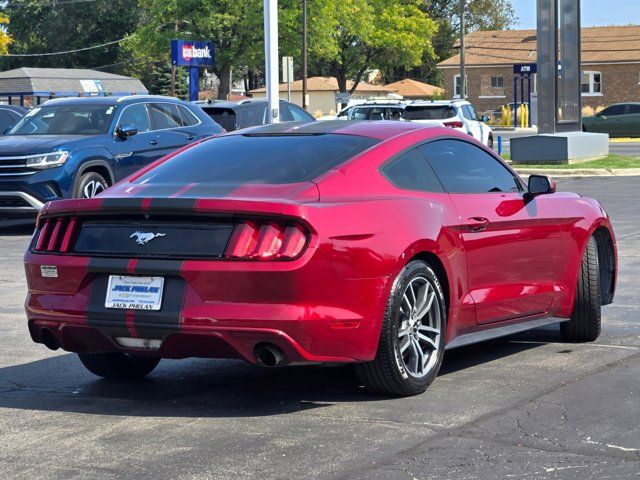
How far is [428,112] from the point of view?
29359 mm

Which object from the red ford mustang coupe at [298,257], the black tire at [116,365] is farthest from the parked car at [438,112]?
the black tire at [116,365]

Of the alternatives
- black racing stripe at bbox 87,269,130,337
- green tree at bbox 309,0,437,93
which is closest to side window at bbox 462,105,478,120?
black racing stripe at bbox 87,269,130,337

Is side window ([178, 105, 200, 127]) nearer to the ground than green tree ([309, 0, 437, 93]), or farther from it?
nearer to the ground

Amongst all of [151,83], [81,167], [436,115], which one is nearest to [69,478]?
[81,167]

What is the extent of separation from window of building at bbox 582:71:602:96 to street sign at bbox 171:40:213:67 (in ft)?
116

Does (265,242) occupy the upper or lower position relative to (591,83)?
lower

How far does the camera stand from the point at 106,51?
322ft

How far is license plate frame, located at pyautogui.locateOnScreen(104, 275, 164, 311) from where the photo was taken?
19.6ft

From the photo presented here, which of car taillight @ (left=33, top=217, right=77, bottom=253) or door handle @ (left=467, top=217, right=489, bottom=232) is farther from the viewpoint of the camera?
door handle @ (left=467, top=217, right=489, bottom=232)

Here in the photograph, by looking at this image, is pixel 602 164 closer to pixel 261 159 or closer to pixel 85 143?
pixel 85 143

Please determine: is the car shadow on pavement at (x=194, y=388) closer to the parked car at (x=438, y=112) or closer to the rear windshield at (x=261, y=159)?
the rear windshield at (x=261, y=159)

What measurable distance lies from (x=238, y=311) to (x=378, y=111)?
80.9 ft

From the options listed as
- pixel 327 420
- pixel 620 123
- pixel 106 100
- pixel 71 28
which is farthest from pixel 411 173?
pixel 71 28

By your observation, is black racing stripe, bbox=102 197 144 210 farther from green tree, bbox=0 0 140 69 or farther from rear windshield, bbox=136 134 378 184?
green tree, bbox=0 0 140 69
